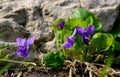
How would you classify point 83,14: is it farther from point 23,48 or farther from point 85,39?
point 23,48

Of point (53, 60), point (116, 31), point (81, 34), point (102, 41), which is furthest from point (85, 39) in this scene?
point (116, 31)

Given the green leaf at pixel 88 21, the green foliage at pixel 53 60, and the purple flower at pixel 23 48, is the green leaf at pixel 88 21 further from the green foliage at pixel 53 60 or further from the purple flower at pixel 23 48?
the purple flower at pixel 23 48

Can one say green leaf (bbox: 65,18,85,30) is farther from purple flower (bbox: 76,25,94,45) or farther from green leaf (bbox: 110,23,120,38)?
green leaf (bbox: 110,23,120,38)

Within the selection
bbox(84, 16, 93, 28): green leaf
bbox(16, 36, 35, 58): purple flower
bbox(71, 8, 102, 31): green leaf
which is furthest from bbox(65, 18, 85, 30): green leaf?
bbox(16, 36, 35, 58): purple flower

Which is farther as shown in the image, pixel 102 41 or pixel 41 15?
pixel 41 15

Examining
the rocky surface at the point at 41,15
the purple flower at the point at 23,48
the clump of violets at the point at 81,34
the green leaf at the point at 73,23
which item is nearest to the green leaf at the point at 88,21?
the green leaf at the point at 73,23
